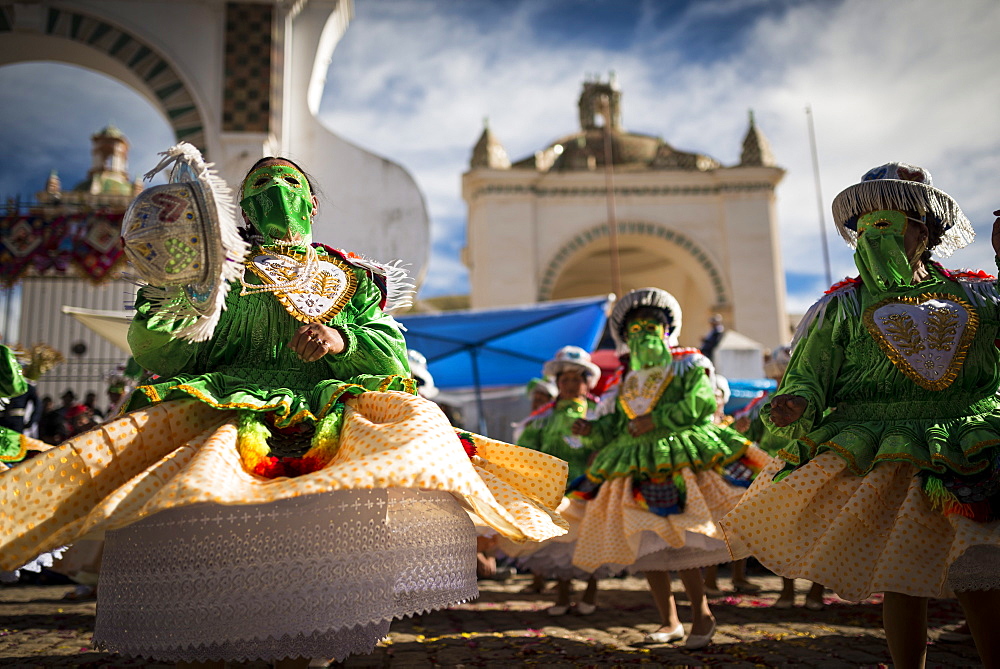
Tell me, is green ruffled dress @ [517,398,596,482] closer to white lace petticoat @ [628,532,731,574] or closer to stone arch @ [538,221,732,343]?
white lace petticoat @ [628,532,731,574]

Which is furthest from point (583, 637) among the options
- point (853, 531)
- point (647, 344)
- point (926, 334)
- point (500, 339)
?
point (500, 339)

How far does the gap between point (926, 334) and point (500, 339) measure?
289 inches

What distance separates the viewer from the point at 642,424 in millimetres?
4590

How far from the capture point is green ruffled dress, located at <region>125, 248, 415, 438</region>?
259 cm

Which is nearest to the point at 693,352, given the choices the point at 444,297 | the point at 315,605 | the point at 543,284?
the point at 315,605

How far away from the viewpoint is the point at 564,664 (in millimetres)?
3670

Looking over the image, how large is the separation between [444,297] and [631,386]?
30545mm

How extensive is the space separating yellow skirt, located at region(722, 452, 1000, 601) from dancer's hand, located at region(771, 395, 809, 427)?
0.17 m

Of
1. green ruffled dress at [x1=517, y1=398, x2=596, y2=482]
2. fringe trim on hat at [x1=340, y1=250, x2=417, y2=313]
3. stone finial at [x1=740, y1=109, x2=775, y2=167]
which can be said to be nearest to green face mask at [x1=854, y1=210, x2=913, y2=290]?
fringe trim on hat at [x1=340, y1=250, x2=417, y2=313]

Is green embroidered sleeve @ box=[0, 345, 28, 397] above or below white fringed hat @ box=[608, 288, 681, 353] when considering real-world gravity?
below

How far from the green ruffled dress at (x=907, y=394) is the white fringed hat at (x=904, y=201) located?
23 centimetres

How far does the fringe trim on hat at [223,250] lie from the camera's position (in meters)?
2.36

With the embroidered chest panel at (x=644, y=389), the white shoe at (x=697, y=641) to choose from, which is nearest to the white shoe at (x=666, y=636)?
the white shoe at (x=697, y=641)

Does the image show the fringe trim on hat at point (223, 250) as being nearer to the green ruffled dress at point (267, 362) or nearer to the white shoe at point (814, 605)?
the green ruffled dress at point (267, 362)
